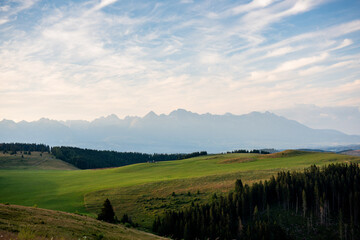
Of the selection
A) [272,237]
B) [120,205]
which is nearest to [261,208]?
[272,237]

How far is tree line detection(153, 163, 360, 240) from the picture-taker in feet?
179

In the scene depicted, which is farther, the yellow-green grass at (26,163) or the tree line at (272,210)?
the yellow-green grass at (26,163)

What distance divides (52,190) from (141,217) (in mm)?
43845

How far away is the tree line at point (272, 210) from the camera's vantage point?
54625 mm

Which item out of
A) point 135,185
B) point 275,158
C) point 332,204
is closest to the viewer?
point 332,204

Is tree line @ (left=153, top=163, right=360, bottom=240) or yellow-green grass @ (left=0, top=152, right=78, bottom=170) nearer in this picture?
tree line @ (left=153, top=163, right=360, bottom=240)

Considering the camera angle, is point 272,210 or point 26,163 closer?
point 272,210

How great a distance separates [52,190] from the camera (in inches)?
3438

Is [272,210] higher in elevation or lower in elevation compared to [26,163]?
lower

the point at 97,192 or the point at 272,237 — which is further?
the point at 97,192

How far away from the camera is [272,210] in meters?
64.9

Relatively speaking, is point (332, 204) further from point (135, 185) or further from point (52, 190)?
point (52, 190)

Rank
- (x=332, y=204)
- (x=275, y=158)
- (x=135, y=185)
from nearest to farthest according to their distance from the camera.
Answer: (x=332, y=204)
(x=135, y=185)
(x=275, y=158)

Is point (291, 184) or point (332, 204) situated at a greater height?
point (291, 184)
